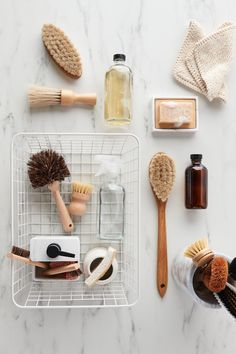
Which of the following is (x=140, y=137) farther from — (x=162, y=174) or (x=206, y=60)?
(x=206, y=60)

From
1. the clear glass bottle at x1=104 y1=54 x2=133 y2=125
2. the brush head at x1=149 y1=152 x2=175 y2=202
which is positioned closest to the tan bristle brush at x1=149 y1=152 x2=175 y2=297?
the brush head at x1=149 y1=152 x2=175 y2=202

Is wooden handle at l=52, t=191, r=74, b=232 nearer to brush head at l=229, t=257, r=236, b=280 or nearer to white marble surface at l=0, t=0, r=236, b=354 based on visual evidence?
white marble surface at l=0, t=0, r=236, b=354

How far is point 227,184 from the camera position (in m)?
1.34

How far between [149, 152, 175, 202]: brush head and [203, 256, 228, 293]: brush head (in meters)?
0.27

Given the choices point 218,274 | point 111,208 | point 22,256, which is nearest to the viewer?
point 218,274

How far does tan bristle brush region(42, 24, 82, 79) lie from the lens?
1.27 metres

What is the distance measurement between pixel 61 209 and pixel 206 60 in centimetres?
57

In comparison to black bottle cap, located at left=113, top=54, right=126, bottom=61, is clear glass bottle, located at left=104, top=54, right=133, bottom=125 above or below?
below

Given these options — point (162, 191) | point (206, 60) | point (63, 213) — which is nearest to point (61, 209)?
point (63, 213)

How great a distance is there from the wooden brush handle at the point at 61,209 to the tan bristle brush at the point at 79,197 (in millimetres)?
22

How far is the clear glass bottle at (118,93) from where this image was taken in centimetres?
→ 126

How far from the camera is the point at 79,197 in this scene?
1243 mm

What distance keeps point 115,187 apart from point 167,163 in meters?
0.16

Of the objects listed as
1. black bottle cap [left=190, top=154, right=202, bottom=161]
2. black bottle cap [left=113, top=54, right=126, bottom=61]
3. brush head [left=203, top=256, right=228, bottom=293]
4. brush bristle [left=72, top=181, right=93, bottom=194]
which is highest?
black bottle cap [left=113, top=54, right=126, bottom=61]
